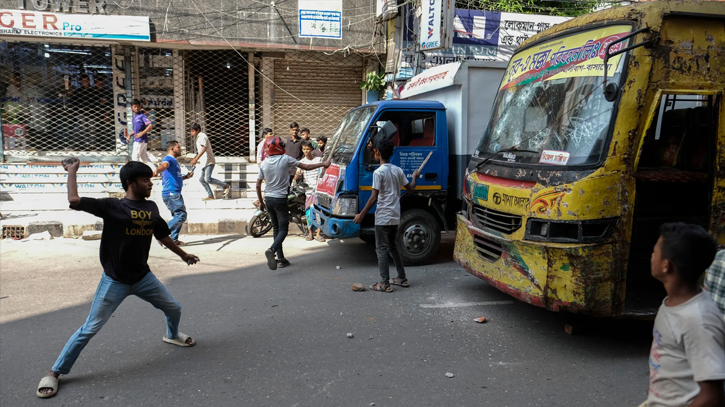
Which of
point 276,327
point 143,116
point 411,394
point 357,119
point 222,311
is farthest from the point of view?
point 143,116

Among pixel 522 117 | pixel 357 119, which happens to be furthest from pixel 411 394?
pixel 357 119

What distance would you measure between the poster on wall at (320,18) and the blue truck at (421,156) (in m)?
5.73

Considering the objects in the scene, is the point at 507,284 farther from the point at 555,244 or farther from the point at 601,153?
the point at 601,153

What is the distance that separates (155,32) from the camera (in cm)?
1102

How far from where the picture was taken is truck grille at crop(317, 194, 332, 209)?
651 centimetres

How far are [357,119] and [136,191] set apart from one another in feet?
12.3

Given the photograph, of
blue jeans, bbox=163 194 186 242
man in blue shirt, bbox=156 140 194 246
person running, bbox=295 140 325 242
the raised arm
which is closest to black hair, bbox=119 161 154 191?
the raised arm

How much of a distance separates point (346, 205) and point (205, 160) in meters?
5.32

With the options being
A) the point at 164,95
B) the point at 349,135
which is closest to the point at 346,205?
the point at 349,135

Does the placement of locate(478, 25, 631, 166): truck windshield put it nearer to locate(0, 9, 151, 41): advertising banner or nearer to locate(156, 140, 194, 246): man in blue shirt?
locate(156, 140, 194, 246): man in blue shirt

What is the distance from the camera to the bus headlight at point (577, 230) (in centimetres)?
371

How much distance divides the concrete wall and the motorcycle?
15.8ft

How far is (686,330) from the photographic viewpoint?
5.81 feet

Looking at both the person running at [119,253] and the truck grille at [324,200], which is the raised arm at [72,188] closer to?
the person running at [119,253]
